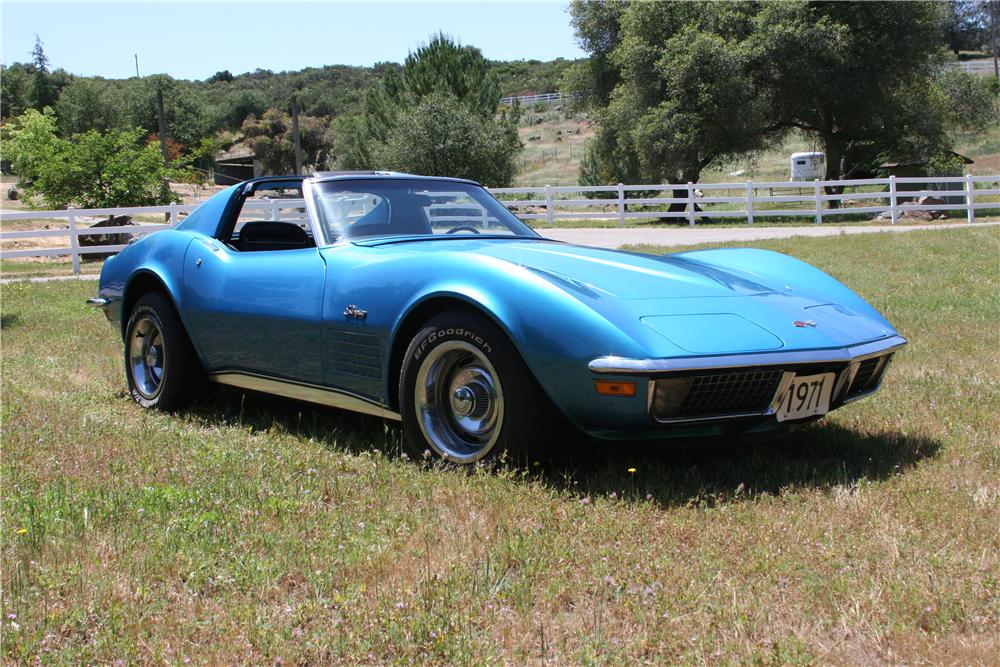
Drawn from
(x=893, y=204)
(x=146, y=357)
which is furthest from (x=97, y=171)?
(x=146, y=357)

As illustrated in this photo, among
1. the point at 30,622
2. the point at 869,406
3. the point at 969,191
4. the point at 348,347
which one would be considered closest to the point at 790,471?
the point at 869,406

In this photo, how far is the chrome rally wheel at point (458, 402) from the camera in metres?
3.78

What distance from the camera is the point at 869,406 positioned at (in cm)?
491

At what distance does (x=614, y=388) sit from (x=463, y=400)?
70 cm

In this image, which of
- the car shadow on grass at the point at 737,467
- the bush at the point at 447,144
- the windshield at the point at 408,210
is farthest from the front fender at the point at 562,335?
the bush at the point at 447,144

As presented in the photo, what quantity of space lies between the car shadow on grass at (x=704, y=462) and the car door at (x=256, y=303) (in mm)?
Answer: 383

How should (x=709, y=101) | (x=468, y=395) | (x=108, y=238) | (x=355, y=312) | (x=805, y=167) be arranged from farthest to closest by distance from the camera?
(x=805, y=167) → (x=709, y=101) → (x=108, y=238) → (x=355, y=312) → (x=468, y=395)

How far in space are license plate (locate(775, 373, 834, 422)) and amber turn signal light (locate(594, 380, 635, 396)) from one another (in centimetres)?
62

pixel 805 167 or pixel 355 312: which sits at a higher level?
pixel 805 167

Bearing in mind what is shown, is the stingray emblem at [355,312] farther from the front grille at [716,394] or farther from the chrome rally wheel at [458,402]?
the front grille at [716,394]

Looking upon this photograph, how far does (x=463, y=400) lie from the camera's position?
3848mm

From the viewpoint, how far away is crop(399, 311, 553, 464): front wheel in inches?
142

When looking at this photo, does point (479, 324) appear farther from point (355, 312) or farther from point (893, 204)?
point (893, 204)

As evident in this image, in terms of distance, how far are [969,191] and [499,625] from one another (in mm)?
23208
